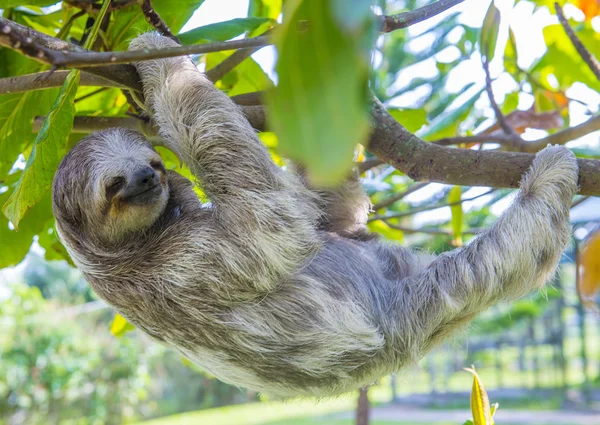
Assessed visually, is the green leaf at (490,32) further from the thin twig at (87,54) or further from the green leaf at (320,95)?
the green leaf at (320,95)

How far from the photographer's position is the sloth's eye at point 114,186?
8.93 feet

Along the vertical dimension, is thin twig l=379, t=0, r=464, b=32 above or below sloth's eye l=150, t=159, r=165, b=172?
above

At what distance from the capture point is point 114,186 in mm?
2744

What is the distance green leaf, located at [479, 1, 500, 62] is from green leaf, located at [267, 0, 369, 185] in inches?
122

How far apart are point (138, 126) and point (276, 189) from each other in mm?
940

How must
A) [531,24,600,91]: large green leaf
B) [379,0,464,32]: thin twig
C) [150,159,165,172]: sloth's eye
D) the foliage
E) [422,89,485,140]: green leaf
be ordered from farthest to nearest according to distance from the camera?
the foliage
[531,24,600,91]: large green leaf
[422,89,485,140]: green leaf
[150,159,165,172]: sloth's eye
[379,0,464,32]: thin twig

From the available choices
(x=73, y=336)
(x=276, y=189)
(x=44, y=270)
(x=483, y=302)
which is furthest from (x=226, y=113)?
(x=44, y=270)

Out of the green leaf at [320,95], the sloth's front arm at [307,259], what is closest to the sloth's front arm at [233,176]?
the sloth's front arm at [307,259]

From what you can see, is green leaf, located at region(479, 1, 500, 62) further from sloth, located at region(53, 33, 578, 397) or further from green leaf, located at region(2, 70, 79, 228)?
green leaf, located at region(2, 70, 79, 228)

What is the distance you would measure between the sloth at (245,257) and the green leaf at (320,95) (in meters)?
2.06

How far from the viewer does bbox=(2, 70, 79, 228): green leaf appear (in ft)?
7.58

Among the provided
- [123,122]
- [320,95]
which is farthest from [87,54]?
[123,122]

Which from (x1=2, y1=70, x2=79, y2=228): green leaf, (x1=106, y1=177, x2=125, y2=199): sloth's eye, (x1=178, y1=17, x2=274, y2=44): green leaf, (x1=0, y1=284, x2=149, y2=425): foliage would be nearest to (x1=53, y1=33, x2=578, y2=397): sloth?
(x1=106, y1=177, x2=125, y2=199): sloth's eye

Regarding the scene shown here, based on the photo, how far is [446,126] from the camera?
4141 millimetres
